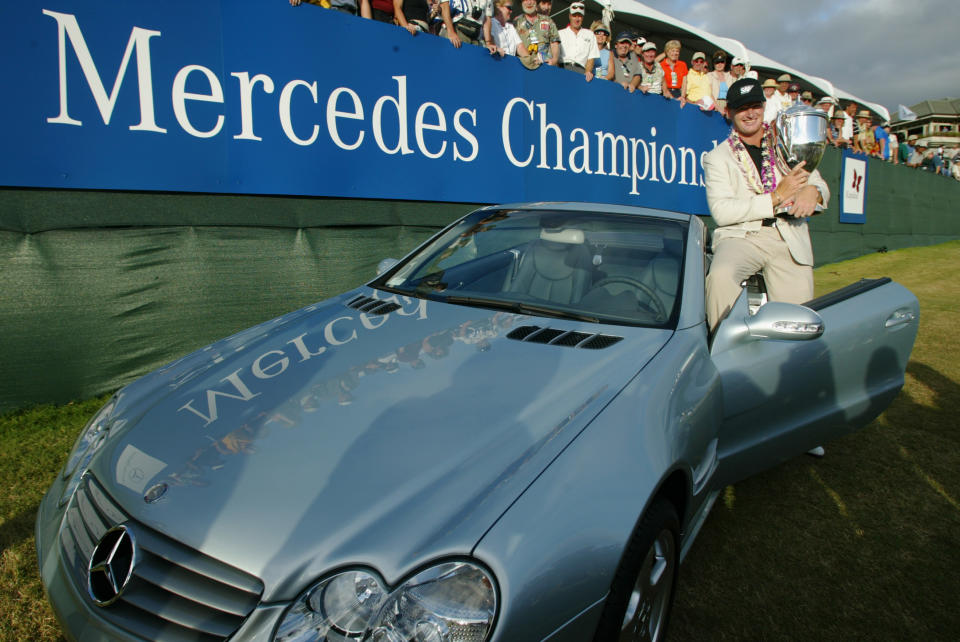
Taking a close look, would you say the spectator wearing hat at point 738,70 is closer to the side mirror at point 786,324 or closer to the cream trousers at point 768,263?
the cream trousers at point 768,263

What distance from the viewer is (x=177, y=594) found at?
124 centimetres

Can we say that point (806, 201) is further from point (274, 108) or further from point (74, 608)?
point (74, 608)

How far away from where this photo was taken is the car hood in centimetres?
124

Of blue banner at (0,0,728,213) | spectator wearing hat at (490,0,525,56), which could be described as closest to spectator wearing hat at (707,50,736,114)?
blue banner at (0,0,728,213)

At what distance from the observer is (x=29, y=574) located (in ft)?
7.02

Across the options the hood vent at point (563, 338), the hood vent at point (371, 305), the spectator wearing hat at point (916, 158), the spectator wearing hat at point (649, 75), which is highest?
the spectator wearing hat at point (649, 75)

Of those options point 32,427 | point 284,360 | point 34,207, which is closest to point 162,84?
point 34,207

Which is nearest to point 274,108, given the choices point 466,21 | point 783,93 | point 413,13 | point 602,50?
point 413,13

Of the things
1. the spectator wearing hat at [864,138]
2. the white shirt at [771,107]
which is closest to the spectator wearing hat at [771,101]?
the white shirt at [771,107]

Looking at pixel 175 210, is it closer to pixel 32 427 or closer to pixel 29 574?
pixel 32 427

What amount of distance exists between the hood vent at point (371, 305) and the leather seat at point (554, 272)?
492 millimetres

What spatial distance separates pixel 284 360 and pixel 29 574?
121cm

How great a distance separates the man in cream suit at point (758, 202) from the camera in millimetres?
3391

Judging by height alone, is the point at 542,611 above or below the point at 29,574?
above
